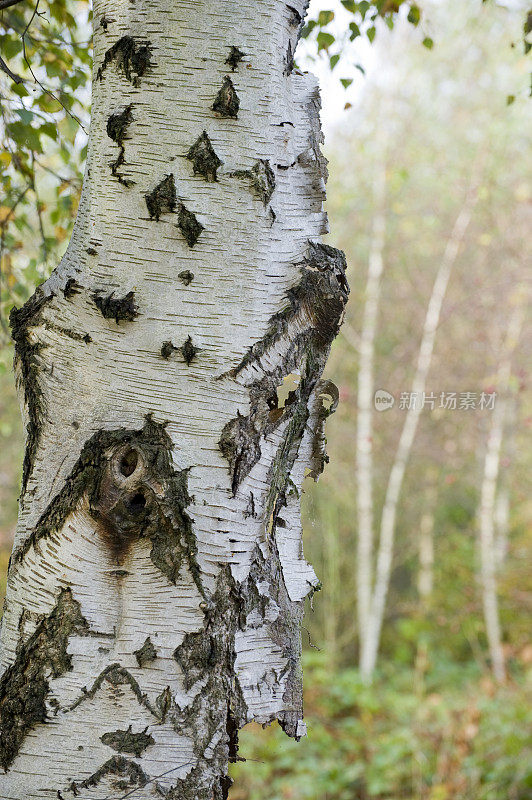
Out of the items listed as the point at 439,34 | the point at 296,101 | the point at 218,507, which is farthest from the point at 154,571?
the point at 439,34

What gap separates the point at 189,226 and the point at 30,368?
0.29 m

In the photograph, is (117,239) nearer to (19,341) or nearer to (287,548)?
(19,341)

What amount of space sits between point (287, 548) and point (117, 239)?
0.49 meters

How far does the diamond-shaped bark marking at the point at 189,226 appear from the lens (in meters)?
0.83

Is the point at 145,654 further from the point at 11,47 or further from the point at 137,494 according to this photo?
the point at 11,47

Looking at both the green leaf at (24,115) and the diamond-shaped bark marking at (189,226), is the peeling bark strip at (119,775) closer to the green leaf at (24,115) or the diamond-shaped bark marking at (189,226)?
the diamond-shaped bark marking at (189,226)

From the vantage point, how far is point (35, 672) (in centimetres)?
81

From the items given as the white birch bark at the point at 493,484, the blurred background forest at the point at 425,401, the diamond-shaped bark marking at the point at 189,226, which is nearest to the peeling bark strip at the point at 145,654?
the diamond-shaped bark marking at the point at 189,226

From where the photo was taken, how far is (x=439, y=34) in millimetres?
5430

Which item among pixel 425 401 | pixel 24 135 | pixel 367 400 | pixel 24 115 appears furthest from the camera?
pixel 367 400

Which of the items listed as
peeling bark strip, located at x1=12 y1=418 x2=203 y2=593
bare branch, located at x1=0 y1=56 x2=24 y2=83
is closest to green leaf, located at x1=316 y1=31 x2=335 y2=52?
bare branch, located at x1=0 y1=56 x2=24 y2=83

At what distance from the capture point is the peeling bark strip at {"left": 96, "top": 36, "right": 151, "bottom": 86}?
2.82 feet

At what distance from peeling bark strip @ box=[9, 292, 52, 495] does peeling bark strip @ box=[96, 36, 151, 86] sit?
318mm

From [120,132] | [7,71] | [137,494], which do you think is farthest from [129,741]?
[7,71]
